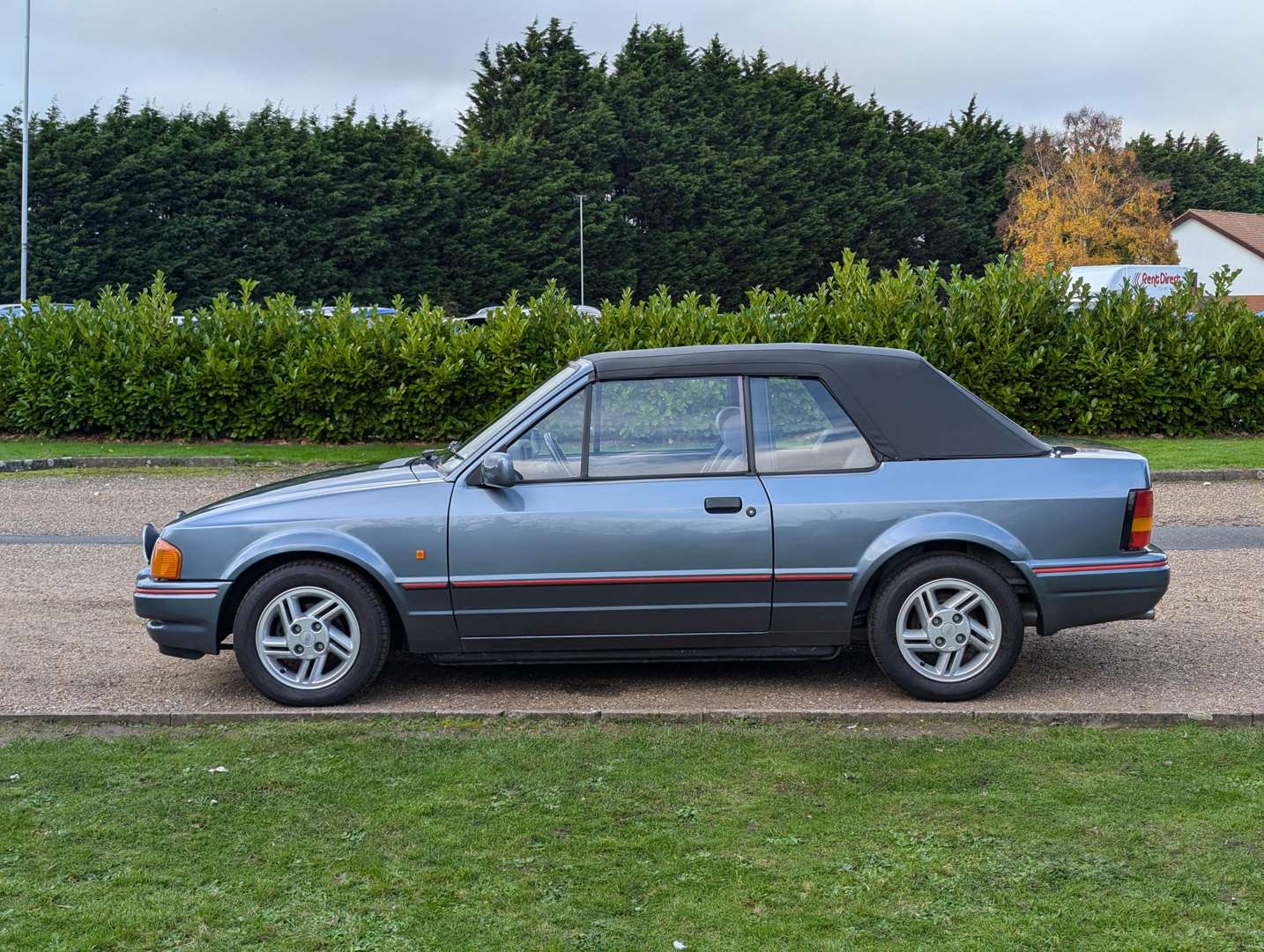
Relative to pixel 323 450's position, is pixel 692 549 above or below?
below

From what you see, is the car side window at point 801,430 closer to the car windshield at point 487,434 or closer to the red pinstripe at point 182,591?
the car windshield at point 487,434

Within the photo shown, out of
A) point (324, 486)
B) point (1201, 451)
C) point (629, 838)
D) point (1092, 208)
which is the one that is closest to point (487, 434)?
point (324, 486)

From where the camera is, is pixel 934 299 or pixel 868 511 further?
pixel 934 299

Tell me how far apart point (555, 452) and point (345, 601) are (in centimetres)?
118

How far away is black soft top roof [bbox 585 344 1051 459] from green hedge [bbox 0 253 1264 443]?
11150 millimetres

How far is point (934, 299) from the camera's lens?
59.4 feet

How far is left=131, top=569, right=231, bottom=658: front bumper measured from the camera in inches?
243

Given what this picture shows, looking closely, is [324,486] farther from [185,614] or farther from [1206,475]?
[1206,475]

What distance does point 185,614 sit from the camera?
6199mm

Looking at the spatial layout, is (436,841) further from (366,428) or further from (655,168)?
(655,168)

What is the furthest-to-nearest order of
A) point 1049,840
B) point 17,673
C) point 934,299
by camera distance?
point 934,299 < point 17,673 < point 1049,840

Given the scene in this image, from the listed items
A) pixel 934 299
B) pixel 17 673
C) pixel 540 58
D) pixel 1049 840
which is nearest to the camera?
pixel 1049 840

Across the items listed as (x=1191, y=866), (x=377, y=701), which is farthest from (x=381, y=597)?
(x=1191, y=866)

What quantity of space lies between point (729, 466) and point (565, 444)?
2.53ft
